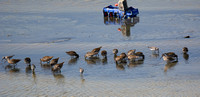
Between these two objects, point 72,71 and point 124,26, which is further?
point 124,26

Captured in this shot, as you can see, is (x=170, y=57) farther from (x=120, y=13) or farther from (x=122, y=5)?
(x=120, y=13)

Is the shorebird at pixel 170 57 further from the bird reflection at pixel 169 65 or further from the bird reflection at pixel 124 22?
the bird reflection at pixel 124 22

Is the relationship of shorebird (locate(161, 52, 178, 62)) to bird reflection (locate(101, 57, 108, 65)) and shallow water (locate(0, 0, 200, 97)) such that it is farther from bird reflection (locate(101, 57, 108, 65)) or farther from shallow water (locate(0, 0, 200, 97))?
bird reflection (locate(101, 57, 108, 65))

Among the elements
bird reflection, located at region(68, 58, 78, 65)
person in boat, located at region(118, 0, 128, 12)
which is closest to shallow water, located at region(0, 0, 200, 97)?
bird reflection, located at region(68, 58, 78, 65)

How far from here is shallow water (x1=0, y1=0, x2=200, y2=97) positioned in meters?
13.1

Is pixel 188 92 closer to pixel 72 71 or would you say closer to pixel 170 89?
pixel 170 89

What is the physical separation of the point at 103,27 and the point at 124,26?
5.53 ft

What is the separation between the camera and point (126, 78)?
1421 cm

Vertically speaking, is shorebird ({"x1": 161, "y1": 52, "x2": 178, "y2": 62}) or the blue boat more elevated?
the blue boat

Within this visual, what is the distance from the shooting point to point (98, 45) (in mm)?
20734

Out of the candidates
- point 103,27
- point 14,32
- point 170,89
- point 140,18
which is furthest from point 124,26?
point 170,89

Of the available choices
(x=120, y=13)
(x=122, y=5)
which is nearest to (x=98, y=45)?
(x=122, y=5)

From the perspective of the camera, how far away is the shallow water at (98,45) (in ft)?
43.0

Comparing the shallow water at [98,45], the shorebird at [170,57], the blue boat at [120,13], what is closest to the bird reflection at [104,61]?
the shallow water at [98,45]
